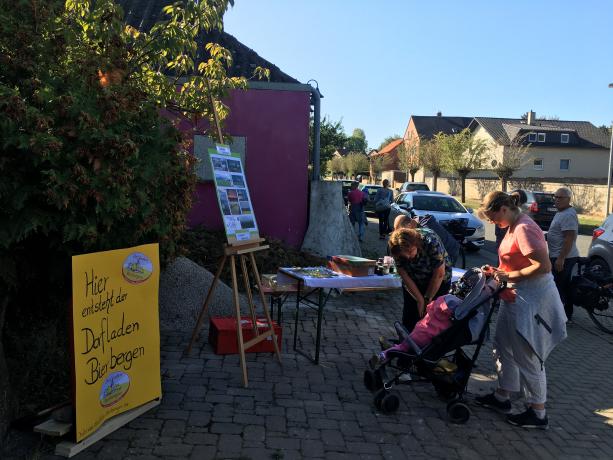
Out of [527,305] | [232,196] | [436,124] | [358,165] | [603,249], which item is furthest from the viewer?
[358,165]

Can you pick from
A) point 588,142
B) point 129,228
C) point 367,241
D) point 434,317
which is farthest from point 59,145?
point 588,142

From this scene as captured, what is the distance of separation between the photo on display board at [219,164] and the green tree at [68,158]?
1.02ft

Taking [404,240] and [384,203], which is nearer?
[404,240]

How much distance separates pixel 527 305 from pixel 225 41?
9102 mm

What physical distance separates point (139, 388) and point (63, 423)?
1.94 ft

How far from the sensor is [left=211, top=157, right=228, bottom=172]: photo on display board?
5.08 meters

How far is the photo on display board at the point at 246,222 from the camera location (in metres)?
5.29

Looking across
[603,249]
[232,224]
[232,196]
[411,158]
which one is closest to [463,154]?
[411,158]

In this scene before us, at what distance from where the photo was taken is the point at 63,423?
3584 millimetres

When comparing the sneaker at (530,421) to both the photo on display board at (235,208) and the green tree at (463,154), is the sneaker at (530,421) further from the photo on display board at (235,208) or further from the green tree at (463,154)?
the green tree at (463,154)

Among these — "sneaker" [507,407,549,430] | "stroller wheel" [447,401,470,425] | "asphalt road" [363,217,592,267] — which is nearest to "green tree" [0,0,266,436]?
"stroller wheel" [447,401,470,425]

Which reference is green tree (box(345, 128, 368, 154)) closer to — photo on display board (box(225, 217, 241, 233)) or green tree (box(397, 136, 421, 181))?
green tree (box(397, 136, 421, 181))

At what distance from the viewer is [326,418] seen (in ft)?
13.9

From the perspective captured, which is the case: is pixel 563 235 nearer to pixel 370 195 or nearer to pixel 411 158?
pixel 370 195
